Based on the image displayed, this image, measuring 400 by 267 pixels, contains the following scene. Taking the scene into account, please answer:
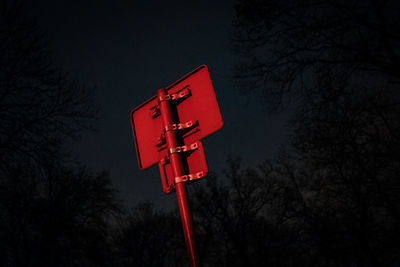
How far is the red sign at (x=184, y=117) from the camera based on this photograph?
1975 millimetres

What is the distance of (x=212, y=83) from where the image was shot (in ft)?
6.86

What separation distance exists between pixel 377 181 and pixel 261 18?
934 centimetres

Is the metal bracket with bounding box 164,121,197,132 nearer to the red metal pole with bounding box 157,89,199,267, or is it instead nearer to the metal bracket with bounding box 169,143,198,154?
the red metal pole with bounding box 157,89,199,267

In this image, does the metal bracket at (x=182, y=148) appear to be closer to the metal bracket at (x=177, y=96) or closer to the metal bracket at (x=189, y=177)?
the metal bracket at (x=189, y=177)

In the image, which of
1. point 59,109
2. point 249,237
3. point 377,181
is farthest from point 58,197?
point 377,181

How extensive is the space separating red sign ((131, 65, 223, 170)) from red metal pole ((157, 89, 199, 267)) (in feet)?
0.28

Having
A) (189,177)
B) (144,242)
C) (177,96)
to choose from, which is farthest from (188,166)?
(144,242)

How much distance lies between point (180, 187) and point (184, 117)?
0.64m

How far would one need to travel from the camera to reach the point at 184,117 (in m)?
2.10

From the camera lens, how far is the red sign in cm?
197

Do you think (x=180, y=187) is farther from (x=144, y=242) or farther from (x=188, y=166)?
(x=144, y=242)

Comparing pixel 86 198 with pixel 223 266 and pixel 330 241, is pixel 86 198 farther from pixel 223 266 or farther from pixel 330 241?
pixel 330 241

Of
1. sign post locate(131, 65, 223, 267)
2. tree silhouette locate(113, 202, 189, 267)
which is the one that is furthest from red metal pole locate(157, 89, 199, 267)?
tree silhouette locate(113, 202, 189, 267)

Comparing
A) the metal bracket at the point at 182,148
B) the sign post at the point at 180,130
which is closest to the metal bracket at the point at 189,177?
the sign post at the point at 180,130
